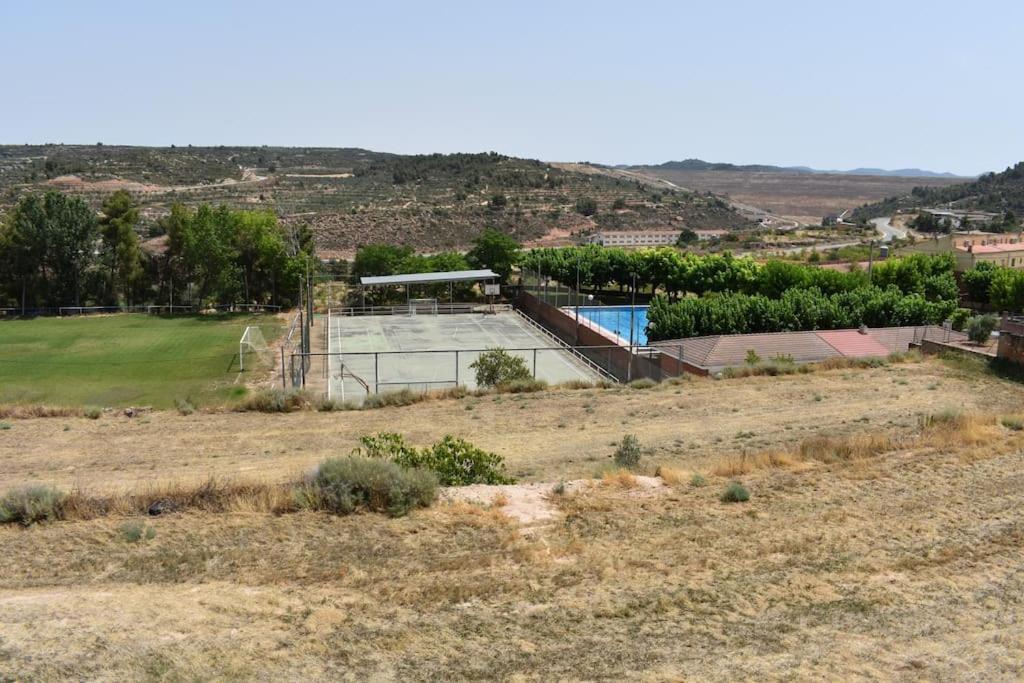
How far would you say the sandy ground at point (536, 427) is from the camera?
60.3 feet

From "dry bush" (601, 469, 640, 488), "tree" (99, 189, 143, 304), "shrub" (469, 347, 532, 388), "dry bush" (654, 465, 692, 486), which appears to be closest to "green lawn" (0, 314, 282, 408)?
"tree" (99, 189, 143, 304)

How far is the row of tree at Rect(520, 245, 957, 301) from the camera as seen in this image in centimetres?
4631

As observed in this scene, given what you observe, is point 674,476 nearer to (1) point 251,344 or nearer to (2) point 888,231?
(1) point 251,344

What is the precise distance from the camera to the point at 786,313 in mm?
36500

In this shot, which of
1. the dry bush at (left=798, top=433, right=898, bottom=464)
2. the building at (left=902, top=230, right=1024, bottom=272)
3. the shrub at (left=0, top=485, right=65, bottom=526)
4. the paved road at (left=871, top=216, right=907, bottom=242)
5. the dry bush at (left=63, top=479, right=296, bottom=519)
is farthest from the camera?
the paved road at (left=871, top=216, right=907, bottom=242)

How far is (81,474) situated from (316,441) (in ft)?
17.6

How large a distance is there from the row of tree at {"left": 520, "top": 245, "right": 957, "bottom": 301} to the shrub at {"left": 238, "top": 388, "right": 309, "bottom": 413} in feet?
90.3

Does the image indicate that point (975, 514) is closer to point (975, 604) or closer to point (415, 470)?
point (975, 604)

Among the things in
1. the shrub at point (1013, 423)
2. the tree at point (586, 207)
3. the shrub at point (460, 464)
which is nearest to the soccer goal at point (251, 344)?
the shrub at point (460, 464)

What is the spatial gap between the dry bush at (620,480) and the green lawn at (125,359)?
59.5 ft

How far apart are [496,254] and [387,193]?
191ft

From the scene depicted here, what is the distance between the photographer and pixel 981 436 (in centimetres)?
1733

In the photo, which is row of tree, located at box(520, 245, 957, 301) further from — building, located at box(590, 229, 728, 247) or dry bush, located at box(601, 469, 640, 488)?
dry bush, located at box(601, 469, 640, 488)

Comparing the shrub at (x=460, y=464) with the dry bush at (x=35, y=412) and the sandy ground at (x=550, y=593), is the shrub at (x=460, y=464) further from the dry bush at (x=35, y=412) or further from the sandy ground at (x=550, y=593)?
the dry bush at (x=35, y=412)
